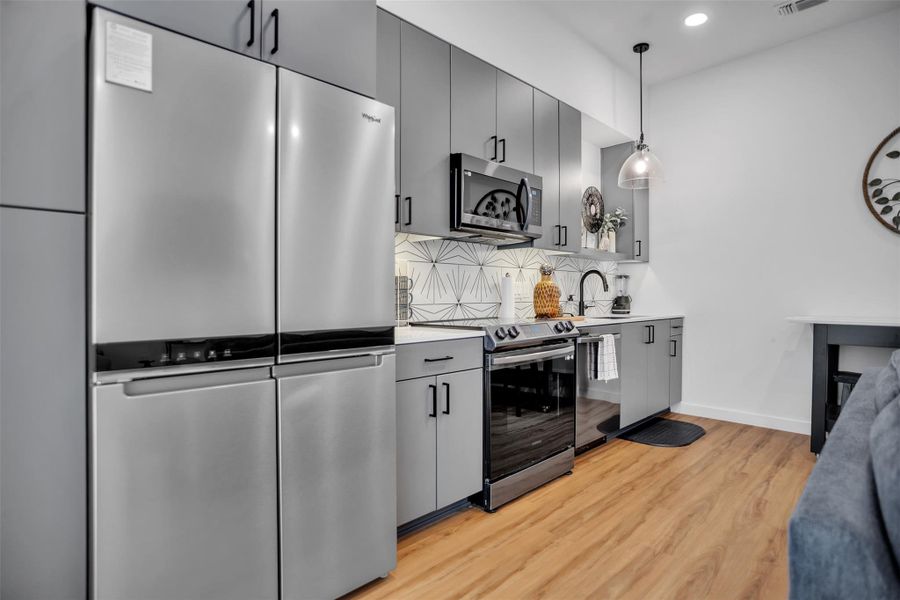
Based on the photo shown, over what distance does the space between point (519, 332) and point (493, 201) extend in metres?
0.83

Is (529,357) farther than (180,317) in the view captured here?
Yes

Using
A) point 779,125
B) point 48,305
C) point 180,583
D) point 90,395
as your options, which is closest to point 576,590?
point 180,583

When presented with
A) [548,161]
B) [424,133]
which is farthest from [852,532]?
[548,161]

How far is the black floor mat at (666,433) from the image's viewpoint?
3643 millimetres

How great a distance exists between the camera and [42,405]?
1.20 metres

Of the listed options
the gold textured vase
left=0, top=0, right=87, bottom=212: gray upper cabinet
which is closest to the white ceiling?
the gold textured vase

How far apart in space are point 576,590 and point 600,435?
1.72 m

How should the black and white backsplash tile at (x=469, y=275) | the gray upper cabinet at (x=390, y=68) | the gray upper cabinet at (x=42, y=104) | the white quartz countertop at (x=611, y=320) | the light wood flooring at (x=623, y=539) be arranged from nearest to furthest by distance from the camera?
the gray upper cabinet at (x=42, y=104)
the light wood flooring at (x=623, y=539)
the gray upper cabinet at (x=390, y=68)
the black and white backsplash tile at (x=469, y=275)
the white quartz countertop at (x=611, y=320)

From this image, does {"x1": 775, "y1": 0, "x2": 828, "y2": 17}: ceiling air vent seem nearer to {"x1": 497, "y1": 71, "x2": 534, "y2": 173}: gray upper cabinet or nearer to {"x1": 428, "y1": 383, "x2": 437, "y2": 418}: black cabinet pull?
{"x1": 497, "y1": 71, "x2": 534, "y2": 173}: gray upper cabinet

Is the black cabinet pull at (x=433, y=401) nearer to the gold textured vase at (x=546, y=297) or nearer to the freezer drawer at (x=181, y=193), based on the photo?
the freezer drawer at (x=181, y=193)

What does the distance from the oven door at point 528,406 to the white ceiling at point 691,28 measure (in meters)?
2.37

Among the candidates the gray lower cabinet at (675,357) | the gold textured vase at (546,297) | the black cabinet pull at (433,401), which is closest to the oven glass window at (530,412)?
the black cabinet pull at (433,401)

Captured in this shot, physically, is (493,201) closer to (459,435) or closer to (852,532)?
(459,435)

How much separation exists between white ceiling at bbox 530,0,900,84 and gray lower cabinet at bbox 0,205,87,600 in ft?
10.8
